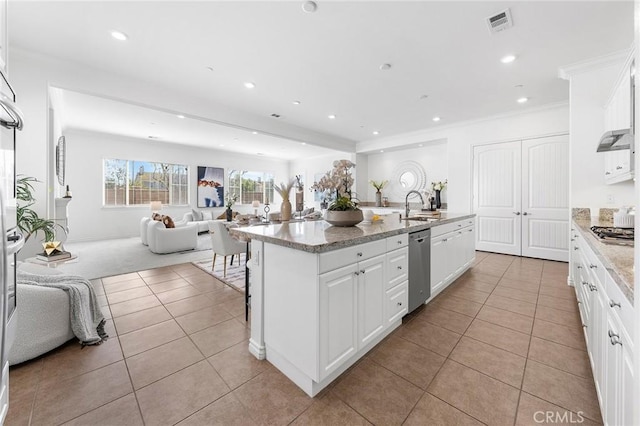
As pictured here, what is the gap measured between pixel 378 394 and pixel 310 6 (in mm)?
2955

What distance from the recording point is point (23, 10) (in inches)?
86.7

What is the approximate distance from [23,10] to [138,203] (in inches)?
242

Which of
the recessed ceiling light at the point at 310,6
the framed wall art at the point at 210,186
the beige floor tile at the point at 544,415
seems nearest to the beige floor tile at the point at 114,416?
the beige floor tile at the point at 544,415

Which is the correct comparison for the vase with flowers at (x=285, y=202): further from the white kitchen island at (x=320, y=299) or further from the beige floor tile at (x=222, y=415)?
the beige floor tile at (x=222, y=415)

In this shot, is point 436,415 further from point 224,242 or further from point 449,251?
point 224,242

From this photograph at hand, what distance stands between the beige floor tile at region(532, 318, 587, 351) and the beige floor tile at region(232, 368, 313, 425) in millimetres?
2066

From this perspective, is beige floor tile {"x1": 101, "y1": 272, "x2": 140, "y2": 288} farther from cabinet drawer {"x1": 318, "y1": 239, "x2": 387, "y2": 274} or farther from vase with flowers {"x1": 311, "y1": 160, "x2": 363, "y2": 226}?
cabinet drawer {"x1": 318, "y1": 239, "x2": 387, "y2": 274}

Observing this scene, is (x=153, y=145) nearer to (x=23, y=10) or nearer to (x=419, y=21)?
(x=23, y=10)

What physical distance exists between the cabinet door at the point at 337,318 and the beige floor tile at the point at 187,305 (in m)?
1.81

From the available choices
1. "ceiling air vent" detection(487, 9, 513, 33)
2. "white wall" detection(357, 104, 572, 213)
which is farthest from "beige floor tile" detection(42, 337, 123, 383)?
"white wall" detection(357, 104, 572, 213)

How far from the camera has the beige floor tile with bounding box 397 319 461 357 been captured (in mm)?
1955

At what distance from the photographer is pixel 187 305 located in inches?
109

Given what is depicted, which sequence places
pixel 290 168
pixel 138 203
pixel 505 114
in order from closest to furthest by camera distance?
1. pixel 505 114
2. pixel 138 203
3. pixel 290 168

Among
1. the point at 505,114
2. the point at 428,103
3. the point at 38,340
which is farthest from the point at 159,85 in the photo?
the point at 505,114
